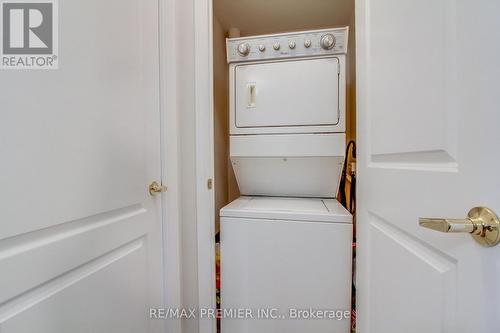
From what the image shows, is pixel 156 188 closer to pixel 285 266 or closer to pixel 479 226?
pixel 285 266

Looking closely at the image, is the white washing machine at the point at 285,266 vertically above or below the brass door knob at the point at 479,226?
below

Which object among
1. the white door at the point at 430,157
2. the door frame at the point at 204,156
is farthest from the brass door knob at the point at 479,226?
the door frame at the point at 204,156

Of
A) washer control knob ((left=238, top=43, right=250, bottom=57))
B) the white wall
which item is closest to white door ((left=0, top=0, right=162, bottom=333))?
washer control knob ((left=238, top=43, right=250, bottom=57))

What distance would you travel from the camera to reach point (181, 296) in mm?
1271

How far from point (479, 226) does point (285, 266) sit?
977mm

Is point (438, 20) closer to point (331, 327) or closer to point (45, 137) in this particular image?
point (45, 137)

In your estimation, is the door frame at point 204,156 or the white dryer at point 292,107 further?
the white dryer at point 292,107

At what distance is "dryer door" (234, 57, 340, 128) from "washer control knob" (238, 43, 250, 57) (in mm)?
84

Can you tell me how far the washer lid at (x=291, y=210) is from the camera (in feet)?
3.89

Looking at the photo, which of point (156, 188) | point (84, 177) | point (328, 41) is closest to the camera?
point (84, 177)

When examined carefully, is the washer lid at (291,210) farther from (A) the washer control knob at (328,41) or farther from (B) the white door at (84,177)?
(A) the washer control knob at (328,41)

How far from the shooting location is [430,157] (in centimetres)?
57

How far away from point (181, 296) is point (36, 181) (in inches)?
40.4

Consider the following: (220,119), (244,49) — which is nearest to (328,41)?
(244,49)
